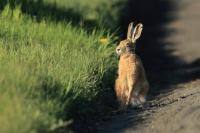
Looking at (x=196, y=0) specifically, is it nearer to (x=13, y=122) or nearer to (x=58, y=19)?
(x=58, y=19)

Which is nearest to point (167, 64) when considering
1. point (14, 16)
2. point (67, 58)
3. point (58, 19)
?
point (58, 19)

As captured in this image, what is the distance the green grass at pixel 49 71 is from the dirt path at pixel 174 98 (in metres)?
0.54

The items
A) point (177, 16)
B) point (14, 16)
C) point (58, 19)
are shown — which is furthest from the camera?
point (177, 16)

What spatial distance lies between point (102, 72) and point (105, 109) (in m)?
0.82

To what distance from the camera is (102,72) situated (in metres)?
12.0

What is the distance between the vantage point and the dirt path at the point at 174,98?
9667 millimetres

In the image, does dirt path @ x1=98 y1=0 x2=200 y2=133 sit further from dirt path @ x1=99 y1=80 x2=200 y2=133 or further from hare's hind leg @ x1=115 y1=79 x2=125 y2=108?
hare's hind leg @ x1=115 y1=79 x2=125 y2=108

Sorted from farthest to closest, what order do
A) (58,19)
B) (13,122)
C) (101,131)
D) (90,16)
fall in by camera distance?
(90,16)
(58,19)
(101,131)
(13,122)

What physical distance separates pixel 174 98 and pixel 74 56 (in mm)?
1478

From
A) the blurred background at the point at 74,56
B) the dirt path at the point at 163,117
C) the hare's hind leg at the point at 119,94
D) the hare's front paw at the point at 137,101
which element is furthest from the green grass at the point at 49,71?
the dirt path at the point at 163,117

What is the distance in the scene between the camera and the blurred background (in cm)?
902

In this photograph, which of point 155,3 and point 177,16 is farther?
point 155,3

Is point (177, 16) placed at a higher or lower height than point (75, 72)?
higher

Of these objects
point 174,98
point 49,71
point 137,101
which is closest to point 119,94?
point 137,101
